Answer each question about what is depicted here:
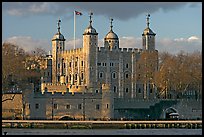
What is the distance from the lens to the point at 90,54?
204 ft

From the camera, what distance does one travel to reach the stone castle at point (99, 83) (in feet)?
170

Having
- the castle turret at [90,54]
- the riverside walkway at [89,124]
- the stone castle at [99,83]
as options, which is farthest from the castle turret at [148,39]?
the riverside walkway at [89,124]

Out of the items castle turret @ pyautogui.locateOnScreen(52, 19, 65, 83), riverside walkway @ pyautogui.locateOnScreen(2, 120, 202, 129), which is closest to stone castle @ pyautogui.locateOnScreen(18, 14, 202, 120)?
castle turret @ pyautogui.locateOnScreen(52, 19, 65, 83)

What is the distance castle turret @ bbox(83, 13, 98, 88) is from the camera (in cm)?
6219

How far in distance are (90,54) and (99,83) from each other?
12.4ft

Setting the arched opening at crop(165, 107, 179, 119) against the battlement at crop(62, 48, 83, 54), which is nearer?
the arched opening at crop(165, 107, 179, 119)

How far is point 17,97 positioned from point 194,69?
1930 cm

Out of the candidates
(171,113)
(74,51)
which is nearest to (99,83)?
(74,51)

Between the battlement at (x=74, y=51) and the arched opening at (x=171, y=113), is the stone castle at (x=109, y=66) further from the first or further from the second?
the arched opening at (x=171, y=113)

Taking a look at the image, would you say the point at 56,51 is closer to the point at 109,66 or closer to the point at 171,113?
the point at 109,66

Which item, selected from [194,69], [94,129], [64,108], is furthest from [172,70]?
[94,129]

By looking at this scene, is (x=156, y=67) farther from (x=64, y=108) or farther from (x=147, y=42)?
(x=64, y=108)

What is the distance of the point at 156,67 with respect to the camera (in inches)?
2482

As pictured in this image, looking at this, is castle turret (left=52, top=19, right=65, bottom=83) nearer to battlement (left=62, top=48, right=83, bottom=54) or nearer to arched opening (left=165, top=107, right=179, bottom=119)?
battlement (left=62, top=48, right=83, bottom=54)
